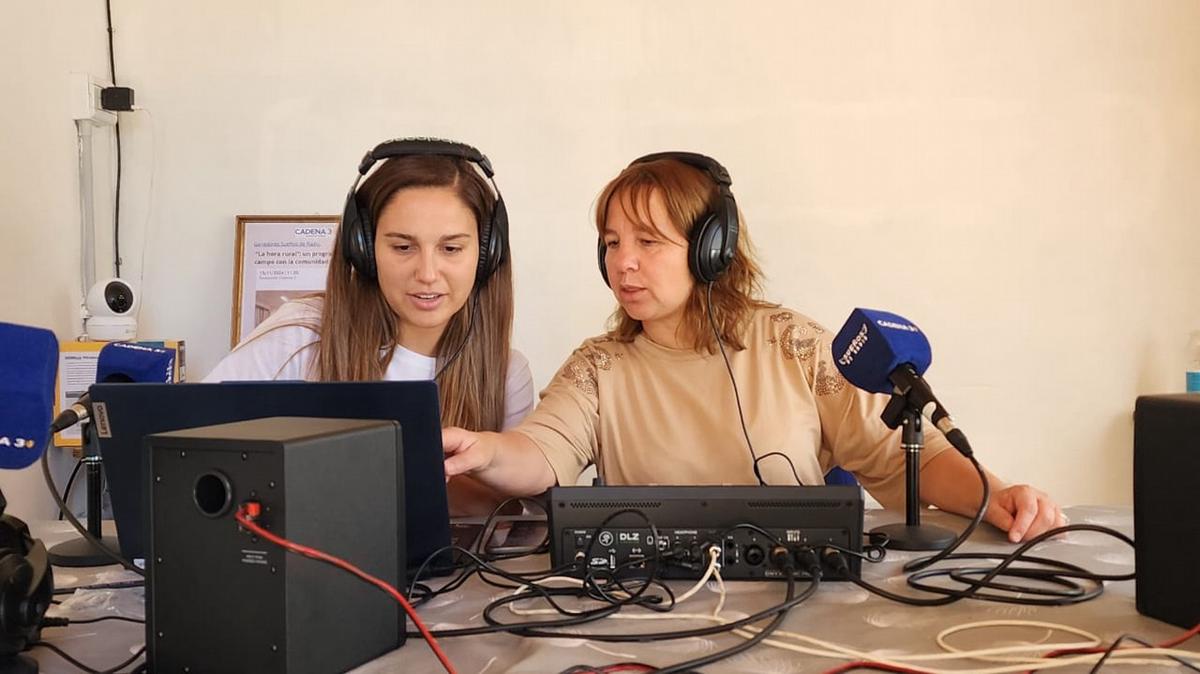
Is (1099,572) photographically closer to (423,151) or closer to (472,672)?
(472,672)

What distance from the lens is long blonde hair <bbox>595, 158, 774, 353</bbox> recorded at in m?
1.53

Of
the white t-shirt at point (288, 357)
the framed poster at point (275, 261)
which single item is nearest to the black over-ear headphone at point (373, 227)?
the white t-shirt at point (288, 357)

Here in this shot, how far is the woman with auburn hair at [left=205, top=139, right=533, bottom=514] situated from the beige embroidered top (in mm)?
147

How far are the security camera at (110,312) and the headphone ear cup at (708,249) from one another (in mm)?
1660

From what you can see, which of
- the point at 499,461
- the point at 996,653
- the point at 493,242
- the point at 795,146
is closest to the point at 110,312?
the point at 493,242

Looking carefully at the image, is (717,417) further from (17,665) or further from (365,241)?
(17,665)

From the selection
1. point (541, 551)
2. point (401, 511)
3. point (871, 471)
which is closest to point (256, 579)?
point (401, 511)

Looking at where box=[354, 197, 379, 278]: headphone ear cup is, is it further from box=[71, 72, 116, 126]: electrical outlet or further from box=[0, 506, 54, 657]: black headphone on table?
box=[71, 72, 116, 126]: electrical outlet

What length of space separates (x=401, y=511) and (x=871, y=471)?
97 cm

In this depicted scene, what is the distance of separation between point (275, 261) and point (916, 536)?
1.97m

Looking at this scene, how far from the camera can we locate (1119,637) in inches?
30.1

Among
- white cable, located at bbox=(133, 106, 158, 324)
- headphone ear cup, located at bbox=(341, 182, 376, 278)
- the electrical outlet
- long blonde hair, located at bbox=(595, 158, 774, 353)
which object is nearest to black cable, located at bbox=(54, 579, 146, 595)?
headphone ear cup, located at bbox=(341, 182, 376, 278)

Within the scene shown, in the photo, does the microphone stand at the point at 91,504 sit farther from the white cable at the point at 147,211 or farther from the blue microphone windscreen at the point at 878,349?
the white cable at the point at 147,211

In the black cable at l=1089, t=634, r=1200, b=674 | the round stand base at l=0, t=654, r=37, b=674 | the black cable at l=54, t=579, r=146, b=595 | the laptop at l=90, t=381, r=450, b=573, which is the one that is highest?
the laptop at l=90, t=381, r=450, b=573
